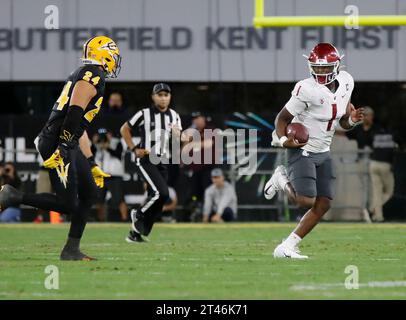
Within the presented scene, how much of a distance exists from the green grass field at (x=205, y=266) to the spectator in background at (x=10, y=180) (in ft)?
9.32

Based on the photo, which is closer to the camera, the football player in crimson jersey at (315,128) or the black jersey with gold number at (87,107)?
the black jersey with gold number at (87,107)

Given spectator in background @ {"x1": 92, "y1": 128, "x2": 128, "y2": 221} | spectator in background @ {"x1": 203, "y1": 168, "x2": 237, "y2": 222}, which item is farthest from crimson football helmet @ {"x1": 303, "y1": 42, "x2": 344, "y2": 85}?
spectator in background @ {"x1": 92, "y1": 128, "x2": 128, "y2": 221}

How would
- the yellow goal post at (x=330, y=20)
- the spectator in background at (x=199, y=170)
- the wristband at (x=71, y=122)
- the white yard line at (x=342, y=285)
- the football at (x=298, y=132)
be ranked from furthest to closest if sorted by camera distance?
the spectator in background at (x=199, y=170) < the yellow goal post at (x=330, y=20) < the football at (x=298, y=132) < the wristband at (x=71, y=122) < the white yard line at (x=342, y=285)

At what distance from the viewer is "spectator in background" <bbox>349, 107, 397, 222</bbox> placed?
17297mm

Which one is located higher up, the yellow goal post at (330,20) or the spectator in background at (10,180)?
the yellow goal post at (330,20)

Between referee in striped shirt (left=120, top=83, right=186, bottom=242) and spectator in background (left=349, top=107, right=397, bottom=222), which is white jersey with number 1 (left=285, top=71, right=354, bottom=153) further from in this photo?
spectator in background (left=349, top=107, right=397, bottom=222)

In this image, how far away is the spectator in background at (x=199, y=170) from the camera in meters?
17.5

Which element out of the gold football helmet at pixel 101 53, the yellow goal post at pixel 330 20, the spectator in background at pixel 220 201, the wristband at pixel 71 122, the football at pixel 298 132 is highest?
the yellow goal post at pixel 330 20

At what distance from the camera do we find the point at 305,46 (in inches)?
725

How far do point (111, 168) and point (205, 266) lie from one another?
8.75 metres

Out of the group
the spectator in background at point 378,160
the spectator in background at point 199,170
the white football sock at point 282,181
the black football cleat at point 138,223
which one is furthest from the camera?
the spectator in background at point 199,170

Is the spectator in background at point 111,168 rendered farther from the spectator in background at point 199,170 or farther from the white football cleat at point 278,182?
the white football cleat at point 278,182

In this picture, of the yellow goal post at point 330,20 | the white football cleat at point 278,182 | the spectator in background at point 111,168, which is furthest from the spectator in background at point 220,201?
the white football cleat at point 278,182

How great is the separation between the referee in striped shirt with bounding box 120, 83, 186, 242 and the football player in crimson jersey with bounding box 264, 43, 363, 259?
277 centimetres
